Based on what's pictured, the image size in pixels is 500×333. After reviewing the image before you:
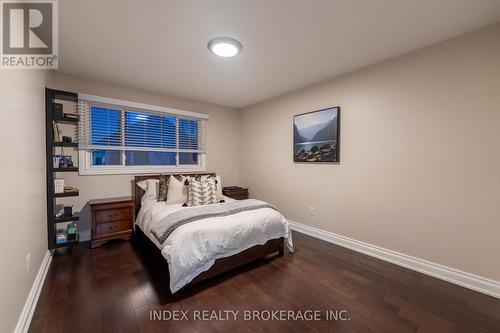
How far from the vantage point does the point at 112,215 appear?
303cm

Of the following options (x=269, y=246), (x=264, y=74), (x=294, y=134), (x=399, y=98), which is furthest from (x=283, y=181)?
(x=399, y=98)

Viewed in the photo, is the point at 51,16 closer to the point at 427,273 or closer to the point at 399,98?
the point at 399,98

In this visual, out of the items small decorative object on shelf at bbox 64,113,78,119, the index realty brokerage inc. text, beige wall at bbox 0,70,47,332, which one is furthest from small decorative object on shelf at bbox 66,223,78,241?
the index realty brokerage inc. text

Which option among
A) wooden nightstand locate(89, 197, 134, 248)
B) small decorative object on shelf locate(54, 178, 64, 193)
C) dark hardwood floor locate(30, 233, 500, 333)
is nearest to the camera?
dark hardwood floor locate(30, 233, 500, 333)

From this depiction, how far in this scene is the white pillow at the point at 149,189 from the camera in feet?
10.7

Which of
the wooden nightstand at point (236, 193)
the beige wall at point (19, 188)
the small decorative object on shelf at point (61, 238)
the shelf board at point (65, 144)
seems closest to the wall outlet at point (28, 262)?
the beige wall at point (19, 188)

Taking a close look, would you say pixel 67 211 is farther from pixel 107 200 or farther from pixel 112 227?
pixel 112 227

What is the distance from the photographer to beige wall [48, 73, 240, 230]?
9.98ft

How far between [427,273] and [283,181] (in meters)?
2.28

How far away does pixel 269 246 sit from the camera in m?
2.62

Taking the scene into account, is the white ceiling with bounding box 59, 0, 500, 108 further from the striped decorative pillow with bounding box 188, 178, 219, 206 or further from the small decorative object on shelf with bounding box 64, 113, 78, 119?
the striped decorative pillow with bounding box 188, 178, 219, 206

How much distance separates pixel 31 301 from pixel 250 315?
1.75m

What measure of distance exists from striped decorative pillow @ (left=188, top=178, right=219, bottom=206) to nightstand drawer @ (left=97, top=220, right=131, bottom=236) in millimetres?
1037
